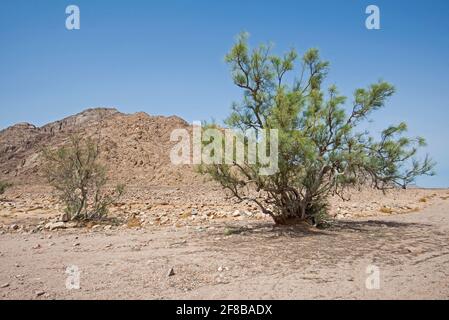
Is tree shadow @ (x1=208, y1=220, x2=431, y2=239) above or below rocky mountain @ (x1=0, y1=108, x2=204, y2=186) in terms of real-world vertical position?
below

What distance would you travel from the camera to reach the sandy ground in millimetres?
5391

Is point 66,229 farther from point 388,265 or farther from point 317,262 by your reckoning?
point 388,265

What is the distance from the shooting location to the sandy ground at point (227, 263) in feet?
17.7

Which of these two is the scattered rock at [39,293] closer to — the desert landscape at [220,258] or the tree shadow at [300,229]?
the desert landscape at [220,258]

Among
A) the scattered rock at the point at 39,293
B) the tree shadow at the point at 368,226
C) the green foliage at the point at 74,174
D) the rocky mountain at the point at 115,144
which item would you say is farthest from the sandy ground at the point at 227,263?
the rocky mountain at the point at 115,144

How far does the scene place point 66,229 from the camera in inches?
461

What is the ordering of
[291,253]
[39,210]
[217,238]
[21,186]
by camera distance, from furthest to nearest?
[21,186] < [39,210] < [217,238] < [291,253]

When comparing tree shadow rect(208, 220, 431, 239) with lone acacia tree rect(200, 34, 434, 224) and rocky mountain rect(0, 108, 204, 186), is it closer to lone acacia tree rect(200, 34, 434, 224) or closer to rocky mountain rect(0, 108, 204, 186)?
lone acacia tree rect(200, 34, 434, 224)

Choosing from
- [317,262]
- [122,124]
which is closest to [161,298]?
[317,262]

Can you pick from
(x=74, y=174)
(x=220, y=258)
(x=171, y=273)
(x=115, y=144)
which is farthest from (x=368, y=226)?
(x=115, y=144)

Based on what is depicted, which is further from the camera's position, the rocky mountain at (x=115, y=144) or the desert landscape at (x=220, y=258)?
the rocky mountain at (x=115, y=144)

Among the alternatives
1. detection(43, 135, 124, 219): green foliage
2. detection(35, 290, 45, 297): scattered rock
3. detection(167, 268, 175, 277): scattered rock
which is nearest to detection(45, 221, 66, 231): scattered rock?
detection(43, 135, 124, 219): green foliage

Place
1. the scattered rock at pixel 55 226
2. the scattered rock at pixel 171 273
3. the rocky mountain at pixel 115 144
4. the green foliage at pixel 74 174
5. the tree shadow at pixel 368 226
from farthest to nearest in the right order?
the rocky mountain at pixel 115 144, the green foliage at pixel 74 174, the scattered rock at pixel 55 226, the tree shadow at pixel 368 226, the scattered rock at pixel 171 273

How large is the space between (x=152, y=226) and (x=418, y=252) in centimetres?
784
